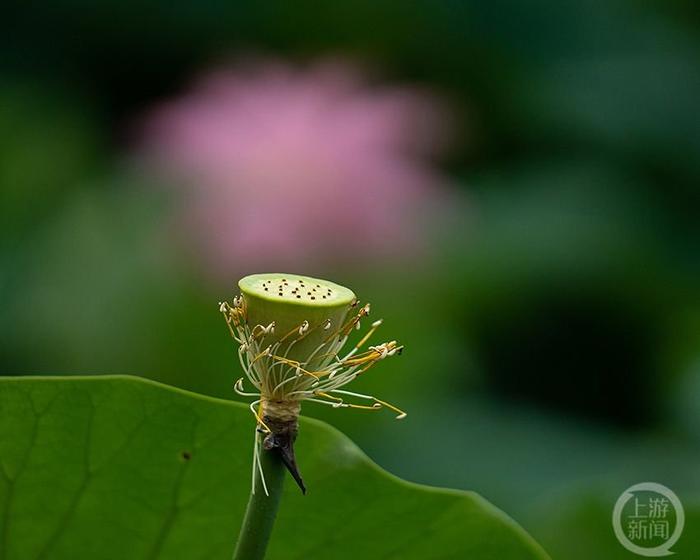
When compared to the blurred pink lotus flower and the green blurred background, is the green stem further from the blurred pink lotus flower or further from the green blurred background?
the blurred pink lotus flower

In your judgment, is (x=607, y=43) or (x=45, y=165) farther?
(x=607, y=43)

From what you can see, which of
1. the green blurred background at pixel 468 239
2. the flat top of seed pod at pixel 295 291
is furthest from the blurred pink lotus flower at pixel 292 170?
the flat top of seed pod at pixel 295 291

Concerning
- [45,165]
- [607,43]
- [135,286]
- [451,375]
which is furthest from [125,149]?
[607,43]

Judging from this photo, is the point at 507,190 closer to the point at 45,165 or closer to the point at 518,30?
the point at 518,30

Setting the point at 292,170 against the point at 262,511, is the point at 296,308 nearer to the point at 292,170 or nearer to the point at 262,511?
the point at 262,511

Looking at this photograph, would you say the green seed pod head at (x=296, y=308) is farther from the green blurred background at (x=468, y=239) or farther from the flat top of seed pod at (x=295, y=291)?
the green blurred background at (x=468, y=239)

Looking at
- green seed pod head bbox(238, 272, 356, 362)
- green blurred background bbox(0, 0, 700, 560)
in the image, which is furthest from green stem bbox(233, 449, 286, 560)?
green blurred background bbox(0, 0, 700, 560)

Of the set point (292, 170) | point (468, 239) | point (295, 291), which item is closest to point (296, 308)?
point (295, 291)
